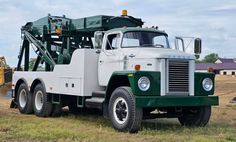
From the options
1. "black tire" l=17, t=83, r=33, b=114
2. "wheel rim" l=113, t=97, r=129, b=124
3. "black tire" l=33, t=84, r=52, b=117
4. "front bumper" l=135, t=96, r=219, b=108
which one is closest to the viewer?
"front bumper" l=135, t=96, r=219, b=108

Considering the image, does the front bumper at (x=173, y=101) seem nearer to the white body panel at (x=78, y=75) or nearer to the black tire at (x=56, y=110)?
the white body panel at (x=78, y=75)

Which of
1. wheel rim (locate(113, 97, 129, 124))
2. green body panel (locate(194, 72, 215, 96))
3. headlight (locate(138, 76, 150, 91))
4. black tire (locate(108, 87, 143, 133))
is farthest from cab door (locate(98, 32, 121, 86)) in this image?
green body panel (locate(194, 72, 215, 96))

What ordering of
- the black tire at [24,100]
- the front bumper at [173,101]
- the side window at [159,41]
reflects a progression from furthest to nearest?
the black tire at [24,100] → the side window at [159,41] → the front bumper at [173,101]

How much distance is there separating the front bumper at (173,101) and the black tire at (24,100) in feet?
21.1

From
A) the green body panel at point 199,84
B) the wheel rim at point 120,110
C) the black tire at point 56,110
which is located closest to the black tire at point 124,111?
the wheel rim at point 120,110

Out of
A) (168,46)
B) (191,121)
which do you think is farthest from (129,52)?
(191,121)

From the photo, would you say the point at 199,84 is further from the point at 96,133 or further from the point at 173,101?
the point at 96,133

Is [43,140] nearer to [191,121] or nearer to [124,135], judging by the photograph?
[124,135]

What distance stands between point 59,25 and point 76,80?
3.46 m

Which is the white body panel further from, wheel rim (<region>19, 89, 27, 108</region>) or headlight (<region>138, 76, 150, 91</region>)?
wheel rim (<region>19, 89, 27, 108</region>)

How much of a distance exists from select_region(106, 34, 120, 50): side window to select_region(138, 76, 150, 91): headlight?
1.82 m

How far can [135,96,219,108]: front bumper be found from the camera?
11016 millimetres

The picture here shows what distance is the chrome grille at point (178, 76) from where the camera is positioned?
38.2 feet

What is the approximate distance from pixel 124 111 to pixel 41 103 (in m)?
5.07
